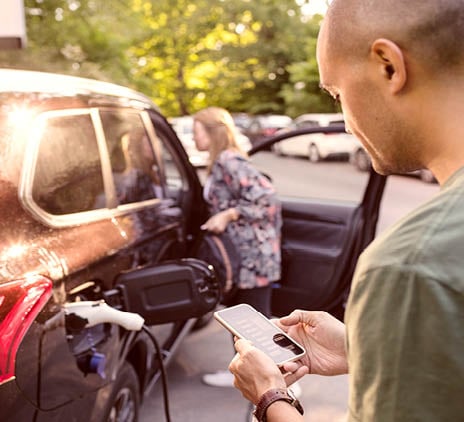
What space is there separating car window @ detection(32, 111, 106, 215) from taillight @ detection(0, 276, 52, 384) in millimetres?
481

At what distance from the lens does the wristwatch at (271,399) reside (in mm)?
1325

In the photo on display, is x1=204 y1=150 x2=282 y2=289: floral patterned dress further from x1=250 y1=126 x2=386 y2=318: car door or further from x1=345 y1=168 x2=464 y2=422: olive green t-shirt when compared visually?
x1=345 y1=168 x2=464 y2=422: olive green t-shirt

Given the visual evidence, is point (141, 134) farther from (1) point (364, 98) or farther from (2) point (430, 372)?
(2) point (430, 372)

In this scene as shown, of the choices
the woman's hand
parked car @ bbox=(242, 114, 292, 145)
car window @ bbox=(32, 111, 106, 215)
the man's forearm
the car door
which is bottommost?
parked car @ bbox=(242, 114, 292, 145)

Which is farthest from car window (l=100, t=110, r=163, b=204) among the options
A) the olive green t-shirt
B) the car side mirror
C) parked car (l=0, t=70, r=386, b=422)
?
the olive green t-shirt

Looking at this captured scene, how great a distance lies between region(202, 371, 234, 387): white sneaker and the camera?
4383mm

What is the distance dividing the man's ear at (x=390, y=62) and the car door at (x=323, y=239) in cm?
275

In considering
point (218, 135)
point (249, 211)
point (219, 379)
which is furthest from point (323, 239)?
point (219, 379)

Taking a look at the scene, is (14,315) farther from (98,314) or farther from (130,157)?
(130,157)

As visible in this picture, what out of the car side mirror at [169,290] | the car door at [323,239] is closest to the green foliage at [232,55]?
the car door at [323,239]

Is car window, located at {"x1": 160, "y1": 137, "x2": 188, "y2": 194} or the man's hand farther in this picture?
car window, located at {"x1": 160, "y1": 137, "x2": 188, "y2": 194}

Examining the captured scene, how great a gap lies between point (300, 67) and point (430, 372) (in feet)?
108

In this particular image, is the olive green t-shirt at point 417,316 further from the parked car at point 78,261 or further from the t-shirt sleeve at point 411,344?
the parked car at point 78,261

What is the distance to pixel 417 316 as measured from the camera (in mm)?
856
